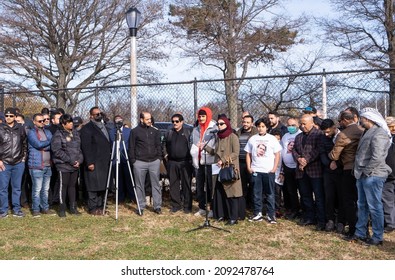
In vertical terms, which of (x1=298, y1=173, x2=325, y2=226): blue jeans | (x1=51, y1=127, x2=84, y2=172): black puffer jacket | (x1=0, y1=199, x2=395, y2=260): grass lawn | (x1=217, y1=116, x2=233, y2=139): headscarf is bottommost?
(x1=0, y1=199, x2=395, y2=260): grass lawn

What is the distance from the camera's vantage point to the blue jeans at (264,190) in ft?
23.9

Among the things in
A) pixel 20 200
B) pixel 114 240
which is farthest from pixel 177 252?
pixel 20 200

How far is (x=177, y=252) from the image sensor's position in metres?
5.79

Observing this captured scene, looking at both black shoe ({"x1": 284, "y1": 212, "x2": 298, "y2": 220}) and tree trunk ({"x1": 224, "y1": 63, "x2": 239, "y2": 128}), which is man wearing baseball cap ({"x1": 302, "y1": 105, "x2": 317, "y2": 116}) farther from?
black shoe ({"x1": 284, "y1": 212, "x2": 298, "y2": 220})

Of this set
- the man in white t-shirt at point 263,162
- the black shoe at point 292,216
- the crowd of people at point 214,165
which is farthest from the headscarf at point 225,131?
the black shoe at point 292,216

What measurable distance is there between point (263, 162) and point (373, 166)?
1.94 meters

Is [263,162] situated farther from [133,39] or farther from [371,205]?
[133,39]

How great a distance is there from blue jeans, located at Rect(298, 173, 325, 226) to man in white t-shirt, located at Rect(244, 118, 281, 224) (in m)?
0.50

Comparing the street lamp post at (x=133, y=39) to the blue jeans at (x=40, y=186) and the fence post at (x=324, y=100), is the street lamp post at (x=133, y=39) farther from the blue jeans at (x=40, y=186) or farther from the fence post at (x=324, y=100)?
the fence post at (x=324, y=100)

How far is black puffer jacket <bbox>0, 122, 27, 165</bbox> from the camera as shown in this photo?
783cm

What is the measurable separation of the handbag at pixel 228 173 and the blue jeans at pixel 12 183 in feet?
12.3

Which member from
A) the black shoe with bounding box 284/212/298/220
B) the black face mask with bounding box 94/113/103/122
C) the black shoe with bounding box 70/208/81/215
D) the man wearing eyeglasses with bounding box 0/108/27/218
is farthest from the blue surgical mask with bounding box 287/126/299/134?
the man wearing eyeglasses with bounding box 0/108/27/218

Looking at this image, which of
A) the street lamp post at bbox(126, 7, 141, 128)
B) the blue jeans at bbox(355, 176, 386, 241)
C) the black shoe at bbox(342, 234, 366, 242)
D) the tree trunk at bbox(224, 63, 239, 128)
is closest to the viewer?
the blue jeans at bbox(355, 176, 386, 241)

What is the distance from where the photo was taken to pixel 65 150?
7.98 m
